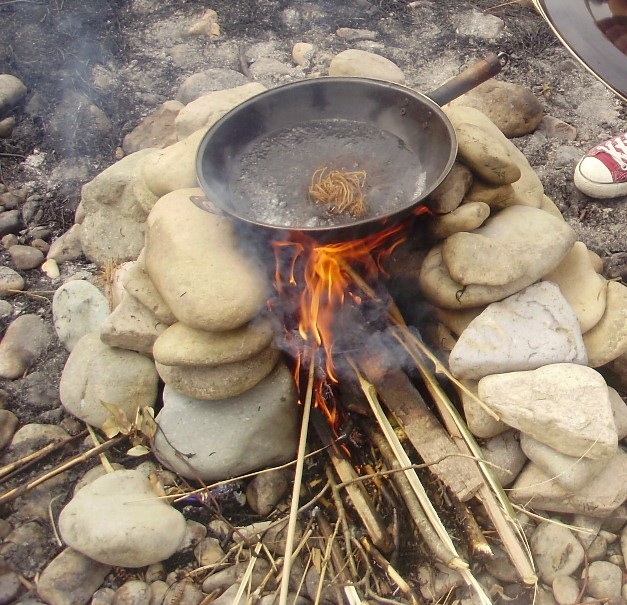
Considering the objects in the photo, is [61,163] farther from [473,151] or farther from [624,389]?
[624,389]

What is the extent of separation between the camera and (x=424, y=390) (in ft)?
9.48

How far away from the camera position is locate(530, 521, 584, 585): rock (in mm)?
2449

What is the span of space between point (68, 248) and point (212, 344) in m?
1.50

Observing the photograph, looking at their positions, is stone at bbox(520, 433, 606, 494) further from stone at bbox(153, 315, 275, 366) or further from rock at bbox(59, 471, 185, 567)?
rock at bbox(59, 471, 185, 567)

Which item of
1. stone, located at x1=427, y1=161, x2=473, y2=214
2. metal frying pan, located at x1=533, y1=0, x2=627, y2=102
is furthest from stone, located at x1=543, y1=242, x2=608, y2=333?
metal frying pan, located at x1=533, y1=0, x2=627, y2=102

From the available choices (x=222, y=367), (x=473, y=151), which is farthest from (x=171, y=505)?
(x=473, y=151)

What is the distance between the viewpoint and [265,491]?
2680mm

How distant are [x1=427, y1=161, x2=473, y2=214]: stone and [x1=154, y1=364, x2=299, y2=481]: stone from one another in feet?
3.34

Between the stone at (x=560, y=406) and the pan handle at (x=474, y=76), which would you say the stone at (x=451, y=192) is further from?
the stone at (x=560, y=406)

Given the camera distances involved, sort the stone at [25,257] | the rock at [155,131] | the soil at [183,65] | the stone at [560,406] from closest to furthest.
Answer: the stone at [560,406] → the stone at [25,257] → the soil at [183,65] → the rock at [155,131]

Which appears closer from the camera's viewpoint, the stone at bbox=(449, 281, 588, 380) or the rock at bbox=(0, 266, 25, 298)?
the stone at bbox=(449, 281, 588, 380)

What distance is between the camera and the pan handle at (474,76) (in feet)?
9.13

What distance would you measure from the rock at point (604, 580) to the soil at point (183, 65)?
1.66 metres

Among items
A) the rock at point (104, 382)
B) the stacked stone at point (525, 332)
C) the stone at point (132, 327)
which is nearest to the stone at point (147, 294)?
the stone at point (132, 327)
